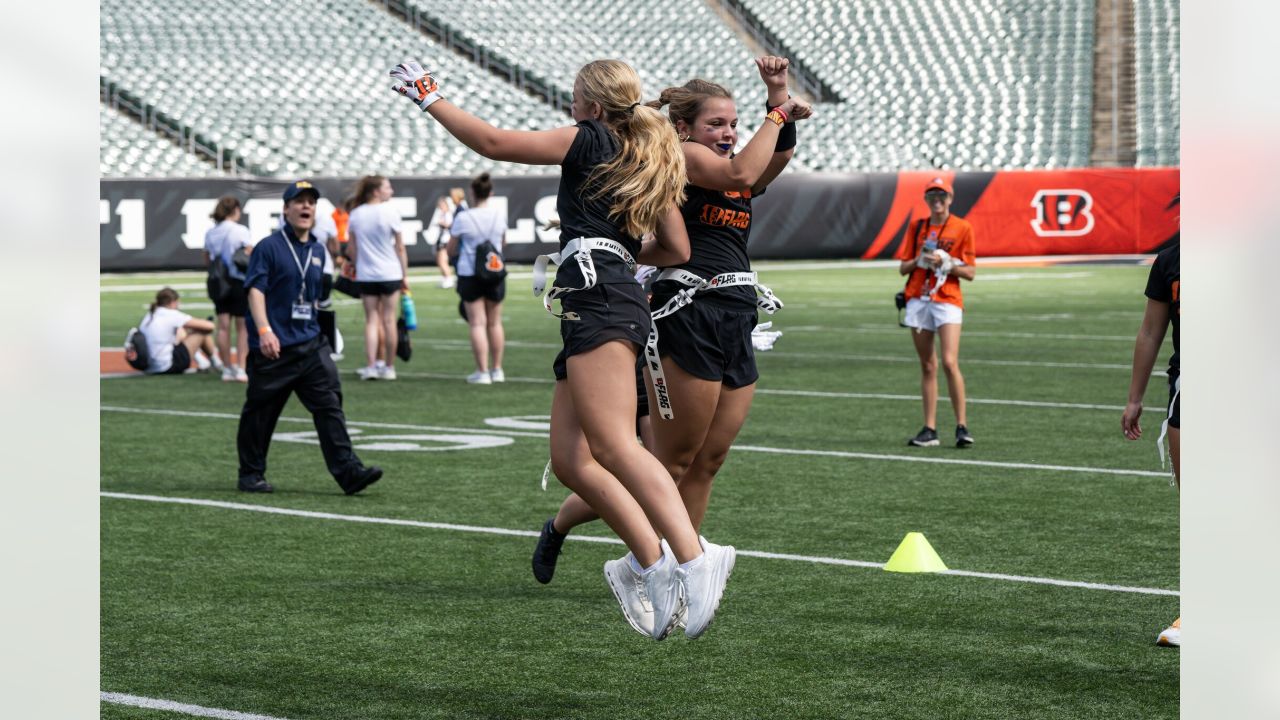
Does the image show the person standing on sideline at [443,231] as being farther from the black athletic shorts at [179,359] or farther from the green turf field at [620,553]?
the green turf field at [620,553]

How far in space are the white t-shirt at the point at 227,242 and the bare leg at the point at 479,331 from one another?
204 centimetres

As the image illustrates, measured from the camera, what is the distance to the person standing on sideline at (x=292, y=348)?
30.8 ft

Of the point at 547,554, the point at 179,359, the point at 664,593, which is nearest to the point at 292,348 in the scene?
the point at 547,554

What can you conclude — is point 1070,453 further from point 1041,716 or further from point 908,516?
point 1041,716

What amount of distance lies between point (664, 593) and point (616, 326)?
0.77 metres

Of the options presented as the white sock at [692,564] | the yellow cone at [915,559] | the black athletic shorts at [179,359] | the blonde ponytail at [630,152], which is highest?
the blonde ponytail at [630,152]

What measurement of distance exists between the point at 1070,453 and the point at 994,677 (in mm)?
5573

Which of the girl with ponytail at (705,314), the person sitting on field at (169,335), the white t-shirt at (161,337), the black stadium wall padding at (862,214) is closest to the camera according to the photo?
the girl with ponytail at (705,314)

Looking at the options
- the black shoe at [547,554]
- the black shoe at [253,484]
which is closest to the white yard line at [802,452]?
the black shoe at [253,484]

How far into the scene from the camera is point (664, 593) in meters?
4.86

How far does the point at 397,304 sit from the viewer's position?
16.1 metres

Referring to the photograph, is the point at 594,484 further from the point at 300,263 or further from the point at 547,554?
the point at 300,263

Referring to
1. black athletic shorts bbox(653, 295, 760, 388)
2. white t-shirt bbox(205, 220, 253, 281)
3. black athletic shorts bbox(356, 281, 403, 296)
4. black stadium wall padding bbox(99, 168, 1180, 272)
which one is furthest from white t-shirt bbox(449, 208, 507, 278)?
black stadium wall padding bbox(99, 168, 1180, 272)
